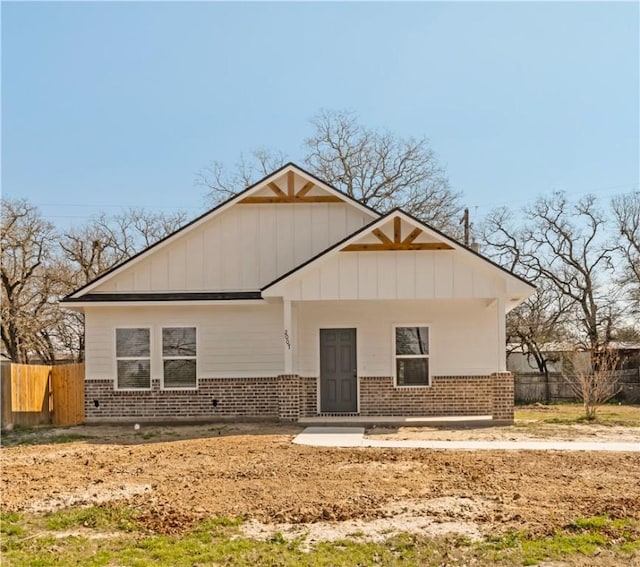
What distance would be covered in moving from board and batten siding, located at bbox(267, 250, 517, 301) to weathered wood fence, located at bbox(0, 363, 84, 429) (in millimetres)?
6953

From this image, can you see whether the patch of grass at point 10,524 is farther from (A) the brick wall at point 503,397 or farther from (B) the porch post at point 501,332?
(B) the porch post at point 501,332

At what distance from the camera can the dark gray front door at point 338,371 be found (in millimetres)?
17344

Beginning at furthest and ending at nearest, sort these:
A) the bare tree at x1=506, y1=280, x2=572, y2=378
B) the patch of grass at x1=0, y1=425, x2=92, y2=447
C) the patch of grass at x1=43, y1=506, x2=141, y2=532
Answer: the bare tree at x1=506, y1=280, x2=572, y2=378 → the patch of grass at x1=0, y1=425, x2=92, y2=447 → the patch of grass at x1=43, y1=506, x2=141, y2=532

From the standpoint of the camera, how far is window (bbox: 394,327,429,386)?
56.4 ft

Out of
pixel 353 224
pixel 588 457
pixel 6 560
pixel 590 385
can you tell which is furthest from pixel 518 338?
pixel 6 560

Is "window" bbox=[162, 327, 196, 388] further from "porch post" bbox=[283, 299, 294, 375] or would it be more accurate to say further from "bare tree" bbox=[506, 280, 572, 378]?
"bare tree" bbox=[506, 280, 572, 378]

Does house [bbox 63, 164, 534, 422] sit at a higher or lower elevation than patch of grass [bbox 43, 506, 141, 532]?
higher

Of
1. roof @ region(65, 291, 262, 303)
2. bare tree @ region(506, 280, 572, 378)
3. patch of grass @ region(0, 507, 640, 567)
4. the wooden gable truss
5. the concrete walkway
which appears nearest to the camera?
patch of grass @ region(0, 507, 640, 567)

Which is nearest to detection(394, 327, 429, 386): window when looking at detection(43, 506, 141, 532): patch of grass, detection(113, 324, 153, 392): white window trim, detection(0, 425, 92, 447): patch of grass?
detection(113, 324, 153, 392): white window trim

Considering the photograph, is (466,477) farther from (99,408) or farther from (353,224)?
(99,408)

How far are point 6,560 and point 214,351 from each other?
11260 mm

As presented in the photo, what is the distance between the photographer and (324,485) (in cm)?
898

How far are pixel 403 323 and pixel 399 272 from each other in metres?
2.20

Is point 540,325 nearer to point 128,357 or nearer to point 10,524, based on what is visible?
point 128,357
